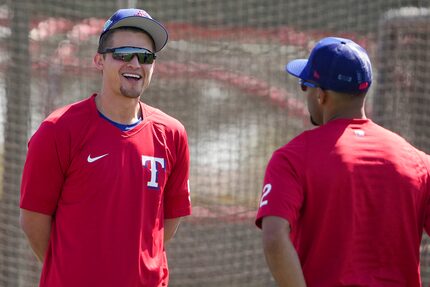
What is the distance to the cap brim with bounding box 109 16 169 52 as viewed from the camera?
13.7 ft

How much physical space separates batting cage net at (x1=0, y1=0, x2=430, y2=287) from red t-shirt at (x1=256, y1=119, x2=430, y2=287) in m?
3.74

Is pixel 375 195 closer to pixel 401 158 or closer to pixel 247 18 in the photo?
pixel 401 158

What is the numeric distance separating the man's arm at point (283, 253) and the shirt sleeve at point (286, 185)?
0.12ft

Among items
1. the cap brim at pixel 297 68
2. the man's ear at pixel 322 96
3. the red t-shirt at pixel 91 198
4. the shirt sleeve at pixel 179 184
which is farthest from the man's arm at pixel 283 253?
the shirt sleeve at pixel 179 184

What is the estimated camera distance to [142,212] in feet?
13.1

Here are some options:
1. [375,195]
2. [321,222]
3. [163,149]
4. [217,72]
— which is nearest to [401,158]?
[375,195]

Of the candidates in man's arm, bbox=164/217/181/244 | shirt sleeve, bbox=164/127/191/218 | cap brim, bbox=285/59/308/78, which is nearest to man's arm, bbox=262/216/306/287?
cap brim, bbox=285/59/308/78

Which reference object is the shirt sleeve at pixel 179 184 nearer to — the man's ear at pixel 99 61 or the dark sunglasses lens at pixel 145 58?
the dark sunglasses lens at pixel 145 58

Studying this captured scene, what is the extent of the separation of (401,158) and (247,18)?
3.84 meters

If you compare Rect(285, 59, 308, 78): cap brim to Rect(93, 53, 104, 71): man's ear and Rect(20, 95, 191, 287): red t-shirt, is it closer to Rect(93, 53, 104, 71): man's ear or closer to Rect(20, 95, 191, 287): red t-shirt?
Rect(20, 95, 191, 287): red t-shirt

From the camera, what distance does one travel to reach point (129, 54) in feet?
13.5

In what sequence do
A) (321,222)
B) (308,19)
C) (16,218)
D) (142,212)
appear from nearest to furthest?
(321,222) < (142,212) < (16,218) < (308,19)

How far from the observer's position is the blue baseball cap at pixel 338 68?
139 inches

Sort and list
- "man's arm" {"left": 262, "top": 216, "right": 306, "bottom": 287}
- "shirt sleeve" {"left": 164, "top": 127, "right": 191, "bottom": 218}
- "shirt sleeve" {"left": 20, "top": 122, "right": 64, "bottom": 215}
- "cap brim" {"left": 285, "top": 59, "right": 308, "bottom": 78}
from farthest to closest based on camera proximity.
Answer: "shirt sleeve" {"left": 164, "top": 127, "right": 191, "bottom": 218}, "shirt sleeve" {"left": 20, "top": 122, "right": 64, "bottom": 215}, "cap brim" {"left": 285, "top": 59, "right": 308, "bottom": 78}, "man's arm" {"left": 262, "top": 216, "right": 306, "bottom": 287}
